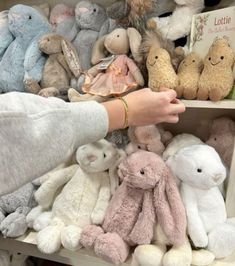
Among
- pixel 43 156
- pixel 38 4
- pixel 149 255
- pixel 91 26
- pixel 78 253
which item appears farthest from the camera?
pixel 38 4

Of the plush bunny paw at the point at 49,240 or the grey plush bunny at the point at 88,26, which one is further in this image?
the grey plush bunny at the point at 88,26

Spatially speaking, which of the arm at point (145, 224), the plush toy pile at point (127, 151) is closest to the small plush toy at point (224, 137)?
the plush toy pile at point (127, 151)

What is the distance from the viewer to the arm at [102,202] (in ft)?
2.91

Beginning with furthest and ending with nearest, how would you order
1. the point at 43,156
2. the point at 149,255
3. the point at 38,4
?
the point at 38,4 < the point at 149,255 < the point at 43,156

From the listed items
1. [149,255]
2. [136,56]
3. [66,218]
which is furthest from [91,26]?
[149,255]

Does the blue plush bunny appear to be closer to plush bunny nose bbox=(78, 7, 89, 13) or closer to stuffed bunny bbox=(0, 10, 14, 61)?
stuffed bunny bbox=(0, 10, 14, 61)

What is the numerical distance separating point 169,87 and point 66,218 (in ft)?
1.48

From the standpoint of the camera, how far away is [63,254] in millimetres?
881

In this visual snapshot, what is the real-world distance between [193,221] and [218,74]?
0.36 meters

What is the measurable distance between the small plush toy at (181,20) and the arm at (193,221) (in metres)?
0.43

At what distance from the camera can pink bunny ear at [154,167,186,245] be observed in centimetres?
78

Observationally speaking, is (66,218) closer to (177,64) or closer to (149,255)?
(149,255)

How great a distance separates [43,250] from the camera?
2.78 feet

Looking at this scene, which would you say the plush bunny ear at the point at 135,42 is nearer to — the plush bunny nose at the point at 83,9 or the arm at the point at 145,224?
the plush bunny nose at the point at 83,9
